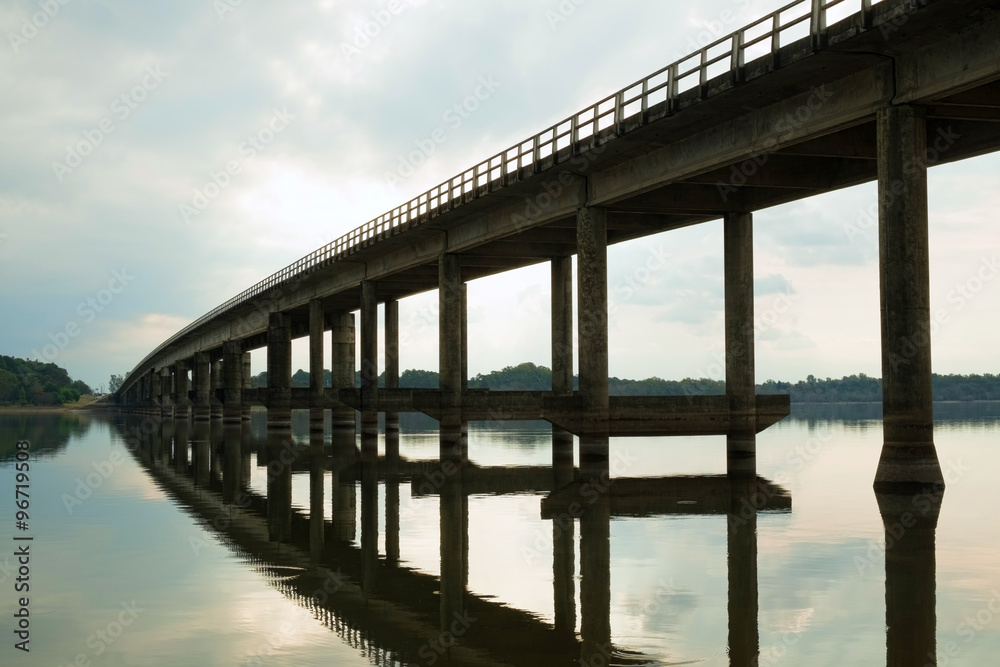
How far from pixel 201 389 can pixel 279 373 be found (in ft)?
140

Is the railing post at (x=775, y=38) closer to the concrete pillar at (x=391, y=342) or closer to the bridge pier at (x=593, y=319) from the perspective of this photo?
the bridge pier at (x=593, y=319)

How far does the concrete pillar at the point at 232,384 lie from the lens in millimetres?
94438

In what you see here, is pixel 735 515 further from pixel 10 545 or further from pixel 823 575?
pixel 10 545

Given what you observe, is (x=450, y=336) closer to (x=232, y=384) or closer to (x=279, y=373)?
(x=279, y=373)

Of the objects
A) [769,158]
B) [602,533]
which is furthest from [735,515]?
[769,158]

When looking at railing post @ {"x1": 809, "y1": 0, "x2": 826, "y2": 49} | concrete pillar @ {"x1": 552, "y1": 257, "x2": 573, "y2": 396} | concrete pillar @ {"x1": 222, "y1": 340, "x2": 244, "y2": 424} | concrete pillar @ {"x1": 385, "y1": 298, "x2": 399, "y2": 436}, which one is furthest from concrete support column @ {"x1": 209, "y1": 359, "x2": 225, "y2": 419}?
railing post @ {"x1": 809, "y1": 0, "x2": 826, "y2": 49}

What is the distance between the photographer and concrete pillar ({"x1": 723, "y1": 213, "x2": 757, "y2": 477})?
3928cm

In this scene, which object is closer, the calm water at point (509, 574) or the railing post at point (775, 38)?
A: the calm water at point (509, 574)

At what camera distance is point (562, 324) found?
53875mm

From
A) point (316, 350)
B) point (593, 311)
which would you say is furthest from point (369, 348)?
point (593, 311)

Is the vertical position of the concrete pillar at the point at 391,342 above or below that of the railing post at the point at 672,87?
below

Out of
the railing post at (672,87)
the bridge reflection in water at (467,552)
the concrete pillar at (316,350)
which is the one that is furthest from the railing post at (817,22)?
the concrete pillar at (316,350)

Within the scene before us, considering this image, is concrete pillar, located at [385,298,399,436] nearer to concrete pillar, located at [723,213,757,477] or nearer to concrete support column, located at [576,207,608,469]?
concrete support column, located at [576,207,608,469]

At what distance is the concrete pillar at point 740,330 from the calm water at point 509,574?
7.63 metres
